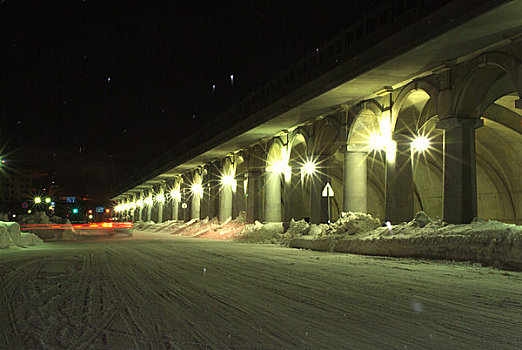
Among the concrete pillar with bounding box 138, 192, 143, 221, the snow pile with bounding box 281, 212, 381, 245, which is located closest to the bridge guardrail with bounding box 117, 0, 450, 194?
the snow pile with bounding box 281, 212, 381, 245

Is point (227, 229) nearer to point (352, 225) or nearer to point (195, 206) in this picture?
point (195, 206)

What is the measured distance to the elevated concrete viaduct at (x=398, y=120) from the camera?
16109 millimetres

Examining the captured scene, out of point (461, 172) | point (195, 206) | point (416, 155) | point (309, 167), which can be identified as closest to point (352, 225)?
point (461, 172)

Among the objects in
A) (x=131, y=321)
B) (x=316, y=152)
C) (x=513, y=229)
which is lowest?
(x=131, y=321)

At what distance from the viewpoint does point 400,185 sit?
22.3m

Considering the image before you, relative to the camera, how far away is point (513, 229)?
1362cm

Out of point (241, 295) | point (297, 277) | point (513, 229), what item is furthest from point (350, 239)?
point (241, 295)

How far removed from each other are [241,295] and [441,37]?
1002cm

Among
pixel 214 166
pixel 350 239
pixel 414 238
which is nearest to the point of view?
pixel 414 238

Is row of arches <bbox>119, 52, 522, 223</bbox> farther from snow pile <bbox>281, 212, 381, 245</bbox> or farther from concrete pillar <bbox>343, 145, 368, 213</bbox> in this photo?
snow pile <bbox>281, 212, 381, 245</bbox>

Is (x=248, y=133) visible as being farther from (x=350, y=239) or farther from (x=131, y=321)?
(x=131, y=321)

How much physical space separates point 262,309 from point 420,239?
10446mm

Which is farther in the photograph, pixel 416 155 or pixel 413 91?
pixel 416 155

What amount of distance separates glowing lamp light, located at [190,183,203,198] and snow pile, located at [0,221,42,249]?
1158 inches
